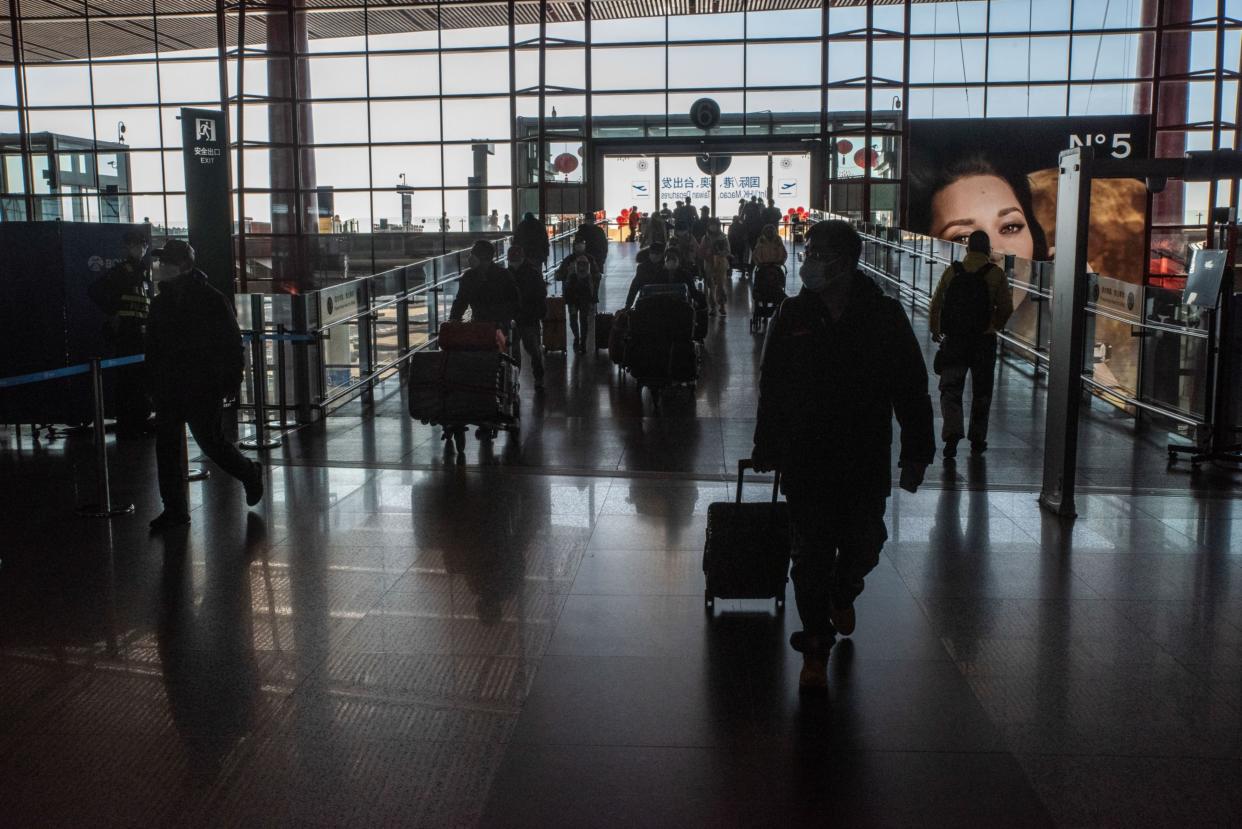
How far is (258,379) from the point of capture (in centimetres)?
951

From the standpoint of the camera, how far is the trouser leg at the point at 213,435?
22.1 ft

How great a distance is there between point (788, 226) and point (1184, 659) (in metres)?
31.2

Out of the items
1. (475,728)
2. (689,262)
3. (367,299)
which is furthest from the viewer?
(689,262)

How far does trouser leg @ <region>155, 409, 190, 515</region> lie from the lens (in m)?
6.71

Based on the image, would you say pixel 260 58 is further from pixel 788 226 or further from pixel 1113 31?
pixel 1113 31

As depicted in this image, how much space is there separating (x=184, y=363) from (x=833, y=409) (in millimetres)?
4148

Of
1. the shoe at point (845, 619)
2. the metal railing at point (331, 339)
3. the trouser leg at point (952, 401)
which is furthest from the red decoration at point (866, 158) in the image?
the shoe at point (845, 619)

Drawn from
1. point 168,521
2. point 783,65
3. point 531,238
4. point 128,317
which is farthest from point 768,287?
point 783,65

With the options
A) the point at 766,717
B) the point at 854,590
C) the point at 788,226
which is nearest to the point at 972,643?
the point at 854,590

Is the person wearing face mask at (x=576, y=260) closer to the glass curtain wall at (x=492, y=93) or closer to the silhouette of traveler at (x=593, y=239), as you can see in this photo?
the silhouette of traveler at (x=593, y=239)

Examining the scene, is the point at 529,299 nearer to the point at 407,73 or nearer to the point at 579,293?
the point at 579,293

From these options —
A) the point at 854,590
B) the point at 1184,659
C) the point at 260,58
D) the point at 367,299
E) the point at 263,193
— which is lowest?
the point at 1184,659

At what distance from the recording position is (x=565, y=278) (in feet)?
50.1

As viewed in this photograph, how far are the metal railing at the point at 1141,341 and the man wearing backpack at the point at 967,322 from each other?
0.68 m
